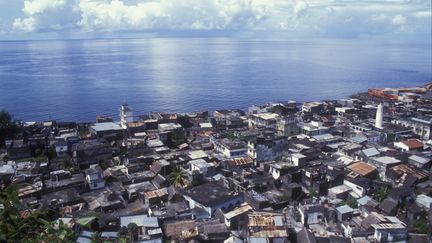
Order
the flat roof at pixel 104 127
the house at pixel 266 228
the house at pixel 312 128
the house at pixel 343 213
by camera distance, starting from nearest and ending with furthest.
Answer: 1. the house at pixel 266 228
2. the house at pixel 343 213
3. the flat roof at pixel 104 127
4. the house at pixel 312 128

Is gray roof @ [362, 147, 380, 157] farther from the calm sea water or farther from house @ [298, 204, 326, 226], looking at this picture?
the calm sea water

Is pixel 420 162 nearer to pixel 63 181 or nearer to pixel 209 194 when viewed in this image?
pixel 209 194

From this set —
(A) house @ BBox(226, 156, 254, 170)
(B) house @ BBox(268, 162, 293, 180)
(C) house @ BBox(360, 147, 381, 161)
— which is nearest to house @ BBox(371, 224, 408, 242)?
(B) house @ BBox(268, 162, 293, 180)

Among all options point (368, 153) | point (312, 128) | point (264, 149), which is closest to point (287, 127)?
point (312, 128)

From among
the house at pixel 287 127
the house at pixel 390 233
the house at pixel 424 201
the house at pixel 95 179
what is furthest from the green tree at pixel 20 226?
the house at pixel 287 127

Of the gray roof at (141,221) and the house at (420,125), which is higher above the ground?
the house at (420,125)

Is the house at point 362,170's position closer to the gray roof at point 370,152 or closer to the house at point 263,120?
the gray roof at point 370,152
